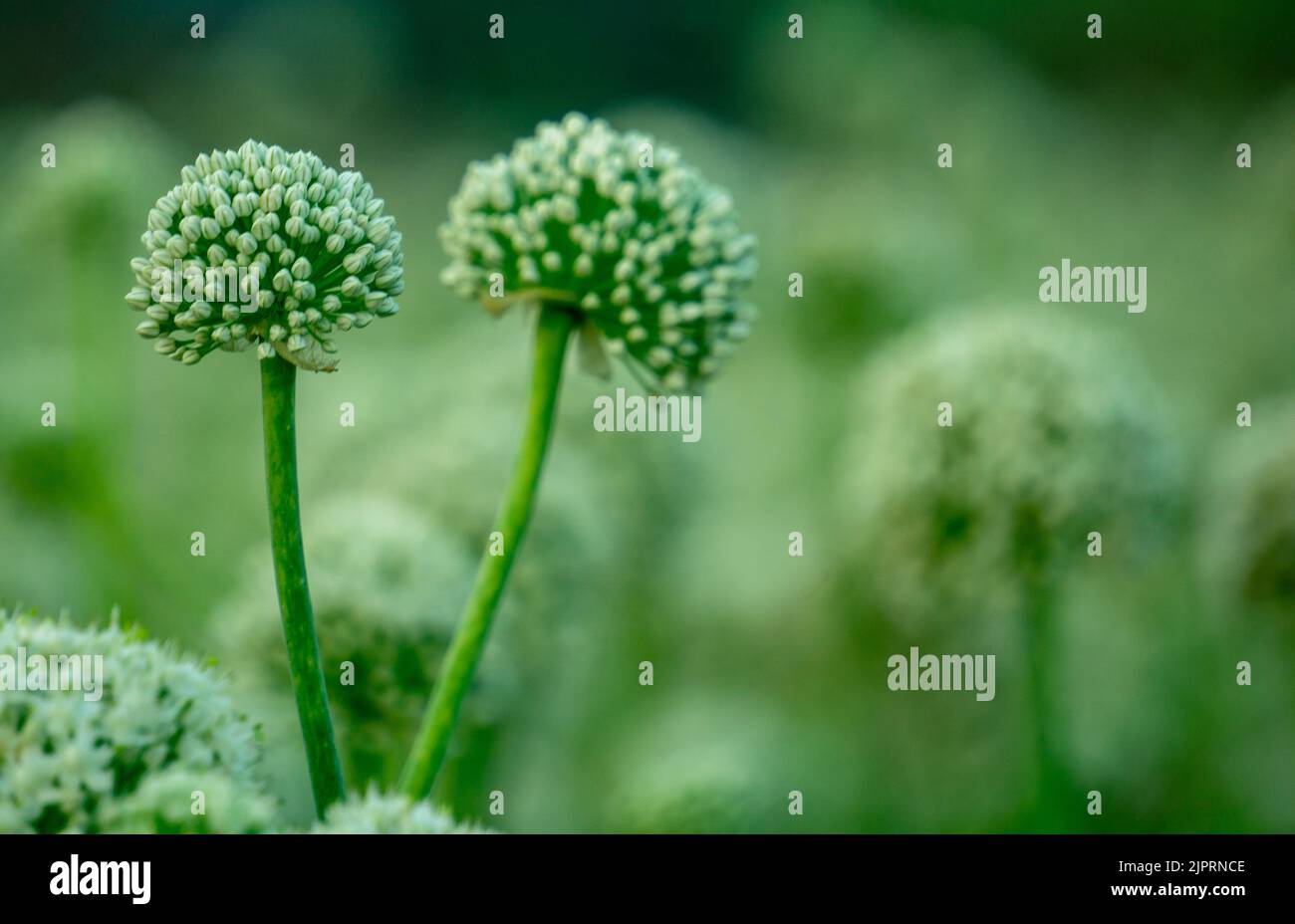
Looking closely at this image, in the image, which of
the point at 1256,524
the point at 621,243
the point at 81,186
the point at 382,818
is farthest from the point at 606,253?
the point at 81,186

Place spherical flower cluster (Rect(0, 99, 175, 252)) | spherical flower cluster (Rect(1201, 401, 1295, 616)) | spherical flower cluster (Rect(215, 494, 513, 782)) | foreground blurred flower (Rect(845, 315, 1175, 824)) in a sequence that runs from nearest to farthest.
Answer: spherical flower cluster (Rect(215, 494, 513, 782))
foreground blurred flower (Rect(845, 315, 1175, 824))
spherical flower cluster (Rect(1201, 401, 1295, 616))
spherical flower cluster (Rect(0, 99, 175, 252))

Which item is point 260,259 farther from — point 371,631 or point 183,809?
point 371,631

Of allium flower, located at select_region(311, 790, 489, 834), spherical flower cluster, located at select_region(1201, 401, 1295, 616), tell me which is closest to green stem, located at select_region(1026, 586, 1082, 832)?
spherical flower cluster, located at select_region(1201, 401, 1295, 616)

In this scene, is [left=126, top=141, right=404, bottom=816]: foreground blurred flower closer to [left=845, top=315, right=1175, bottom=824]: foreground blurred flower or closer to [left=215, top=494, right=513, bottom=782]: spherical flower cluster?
A: [left=215, top=494, right=513, bottom=782]: spherical flower cluster

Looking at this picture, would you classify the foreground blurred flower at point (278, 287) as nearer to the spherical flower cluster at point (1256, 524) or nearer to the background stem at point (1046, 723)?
the background stem at point (1046, 723)
